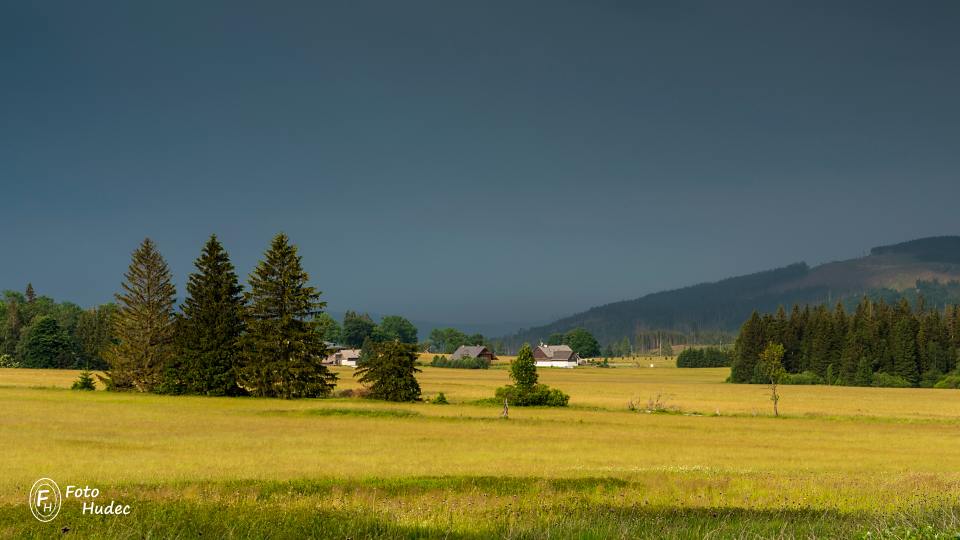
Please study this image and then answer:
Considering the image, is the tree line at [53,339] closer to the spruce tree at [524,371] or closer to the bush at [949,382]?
the spruce tree at [524,371]

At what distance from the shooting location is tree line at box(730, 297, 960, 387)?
13762cm

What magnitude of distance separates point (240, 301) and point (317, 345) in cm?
986

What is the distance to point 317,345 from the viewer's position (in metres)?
76.1

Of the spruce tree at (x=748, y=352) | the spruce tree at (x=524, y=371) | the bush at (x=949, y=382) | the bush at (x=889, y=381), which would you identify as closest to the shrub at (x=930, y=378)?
the bush at (x=949, y=382)

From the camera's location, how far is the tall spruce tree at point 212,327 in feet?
245

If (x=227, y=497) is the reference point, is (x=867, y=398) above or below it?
below

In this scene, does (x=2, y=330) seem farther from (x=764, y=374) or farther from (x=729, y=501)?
(x=729, y=501)

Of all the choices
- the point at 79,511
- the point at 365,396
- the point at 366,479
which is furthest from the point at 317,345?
the point at 79,511

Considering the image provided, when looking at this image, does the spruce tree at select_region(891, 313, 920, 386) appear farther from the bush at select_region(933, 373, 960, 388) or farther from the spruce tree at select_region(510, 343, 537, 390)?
the spruce tree at select_region(510, 343, 537, 390)

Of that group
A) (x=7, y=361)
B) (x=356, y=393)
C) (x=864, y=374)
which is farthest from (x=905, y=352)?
(x=7, y=361)

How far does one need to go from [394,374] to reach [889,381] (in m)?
103

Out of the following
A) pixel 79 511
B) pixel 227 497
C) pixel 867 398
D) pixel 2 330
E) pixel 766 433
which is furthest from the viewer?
pixel 2 330

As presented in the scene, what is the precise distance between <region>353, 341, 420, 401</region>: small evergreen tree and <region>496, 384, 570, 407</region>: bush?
9.21 metres

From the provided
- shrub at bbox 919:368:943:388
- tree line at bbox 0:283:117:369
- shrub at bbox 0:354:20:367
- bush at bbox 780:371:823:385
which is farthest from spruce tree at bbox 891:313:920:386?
shrub at bbox 0:354:20:367
